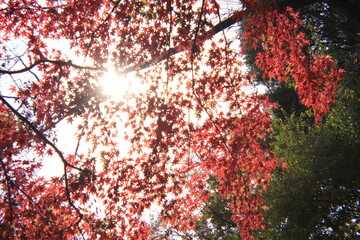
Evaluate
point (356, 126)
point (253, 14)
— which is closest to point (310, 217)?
point (356, 126)

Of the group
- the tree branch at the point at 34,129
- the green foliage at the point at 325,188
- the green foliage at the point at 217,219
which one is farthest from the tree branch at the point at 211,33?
the green foliage at the point at 217,219

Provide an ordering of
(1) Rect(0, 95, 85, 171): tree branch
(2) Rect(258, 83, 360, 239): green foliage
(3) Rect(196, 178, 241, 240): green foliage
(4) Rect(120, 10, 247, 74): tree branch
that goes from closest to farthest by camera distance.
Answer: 1. (1) Rect(0, 95, 85, 171): tree branch
2. (4) Rect(120, 10, 247, 74): tree branch
3. (2) Rect(258, 83, 360, 239): green foliage
4. (3) Rect(196, 178, 241, 240): green foliage

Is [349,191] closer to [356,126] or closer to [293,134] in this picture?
[356,126]

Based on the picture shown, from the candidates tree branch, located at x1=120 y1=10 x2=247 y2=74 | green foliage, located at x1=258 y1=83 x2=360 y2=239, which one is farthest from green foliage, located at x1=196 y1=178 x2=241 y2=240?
tree branch, located at x1=120 y1=10 x2=247 y2=74

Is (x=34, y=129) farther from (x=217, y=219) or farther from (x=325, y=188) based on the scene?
(x=217, y=219)

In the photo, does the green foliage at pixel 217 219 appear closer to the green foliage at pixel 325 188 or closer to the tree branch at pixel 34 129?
the green foliage at pixel 325 188

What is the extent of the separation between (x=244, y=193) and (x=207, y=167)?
113 cm

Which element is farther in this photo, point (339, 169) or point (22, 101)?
point (339, 169)

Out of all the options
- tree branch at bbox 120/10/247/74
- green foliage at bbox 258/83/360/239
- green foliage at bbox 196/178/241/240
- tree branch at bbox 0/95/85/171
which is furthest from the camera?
green foliage at bbox 196/178/241/240

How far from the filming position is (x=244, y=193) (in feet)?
18.3

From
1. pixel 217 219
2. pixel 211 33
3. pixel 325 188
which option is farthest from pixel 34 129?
pixel 217 219

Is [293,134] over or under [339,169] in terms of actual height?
over

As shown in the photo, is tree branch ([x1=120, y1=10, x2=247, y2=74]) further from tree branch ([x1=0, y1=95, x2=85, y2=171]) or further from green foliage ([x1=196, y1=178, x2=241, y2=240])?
green foliage ([x1=196, y1=178, x2=241, y2=240])

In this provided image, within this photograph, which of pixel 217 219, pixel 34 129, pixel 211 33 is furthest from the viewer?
pixel 217 219
